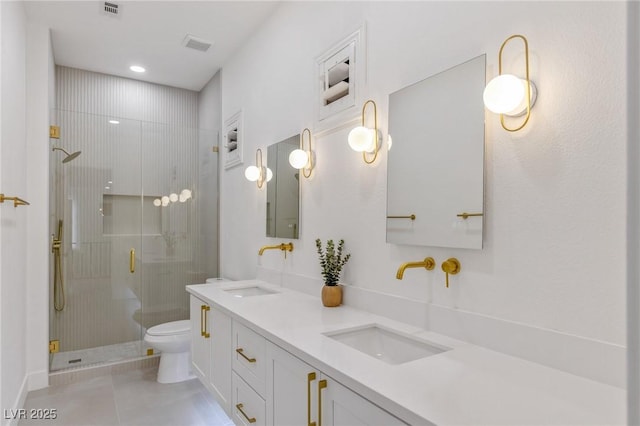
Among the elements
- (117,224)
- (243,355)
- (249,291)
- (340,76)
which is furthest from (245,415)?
(117,224)

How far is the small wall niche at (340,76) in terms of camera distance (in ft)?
6.23

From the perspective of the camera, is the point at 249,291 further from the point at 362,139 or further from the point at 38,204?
the point at 38,204

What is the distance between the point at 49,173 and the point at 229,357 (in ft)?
7.45

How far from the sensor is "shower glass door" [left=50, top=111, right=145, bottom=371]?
309 cm

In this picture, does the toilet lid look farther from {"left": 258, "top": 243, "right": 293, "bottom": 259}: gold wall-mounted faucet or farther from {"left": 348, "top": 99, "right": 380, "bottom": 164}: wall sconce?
{"left": 348, "top": 99, "right": 380, "bottom": 164}: wall sconce

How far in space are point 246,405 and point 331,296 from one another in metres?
0.64

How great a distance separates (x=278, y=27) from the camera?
8.93ft

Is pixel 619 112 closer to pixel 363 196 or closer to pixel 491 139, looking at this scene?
pixel 491 139

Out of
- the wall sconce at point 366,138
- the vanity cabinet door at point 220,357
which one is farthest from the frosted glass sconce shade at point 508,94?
the vanity cabinet door at point 220,357

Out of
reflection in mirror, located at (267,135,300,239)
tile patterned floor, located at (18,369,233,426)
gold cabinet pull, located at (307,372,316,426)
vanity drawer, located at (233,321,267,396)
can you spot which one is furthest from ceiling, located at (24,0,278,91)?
tile patterned floor, located at (18,369,233,426)

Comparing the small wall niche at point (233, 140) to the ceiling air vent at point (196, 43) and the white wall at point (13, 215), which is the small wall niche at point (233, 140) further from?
the white wall at point (13, 215)

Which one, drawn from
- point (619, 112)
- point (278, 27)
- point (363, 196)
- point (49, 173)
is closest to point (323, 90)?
point (363, 196)

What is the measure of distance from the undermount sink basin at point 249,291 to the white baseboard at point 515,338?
0.95m

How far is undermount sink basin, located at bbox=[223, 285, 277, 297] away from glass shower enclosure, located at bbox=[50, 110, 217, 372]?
124 centimetres
